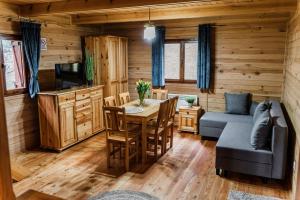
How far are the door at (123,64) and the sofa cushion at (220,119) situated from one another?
2132 millimetres

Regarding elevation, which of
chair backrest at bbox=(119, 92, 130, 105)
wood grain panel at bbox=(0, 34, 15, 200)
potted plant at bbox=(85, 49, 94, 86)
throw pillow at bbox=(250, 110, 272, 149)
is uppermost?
potted plant at bbox=(85, 49, 94, 86)

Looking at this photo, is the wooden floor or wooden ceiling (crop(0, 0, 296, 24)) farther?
wooden ceiling (crop(0, 0, 296, 24))

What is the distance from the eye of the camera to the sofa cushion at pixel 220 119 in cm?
497

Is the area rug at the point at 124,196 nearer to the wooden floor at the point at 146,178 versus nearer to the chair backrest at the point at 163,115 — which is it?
the wooden floor at the point at 146,178

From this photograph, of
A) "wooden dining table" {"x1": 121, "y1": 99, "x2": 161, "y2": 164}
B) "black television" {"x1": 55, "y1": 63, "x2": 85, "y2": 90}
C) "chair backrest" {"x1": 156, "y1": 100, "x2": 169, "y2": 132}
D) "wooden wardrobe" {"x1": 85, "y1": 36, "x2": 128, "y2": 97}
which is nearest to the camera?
"wooden dining table" {"x1": 121, "y1": 99, "x2": 161, "y2": 164}

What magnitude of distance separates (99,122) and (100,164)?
5.30 ft

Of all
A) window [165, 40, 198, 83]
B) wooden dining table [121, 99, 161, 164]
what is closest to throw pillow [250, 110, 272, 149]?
wooden dining table [121, 99, 161, 164]

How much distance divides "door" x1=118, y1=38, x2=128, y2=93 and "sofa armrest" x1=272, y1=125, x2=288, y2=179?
3.74 m

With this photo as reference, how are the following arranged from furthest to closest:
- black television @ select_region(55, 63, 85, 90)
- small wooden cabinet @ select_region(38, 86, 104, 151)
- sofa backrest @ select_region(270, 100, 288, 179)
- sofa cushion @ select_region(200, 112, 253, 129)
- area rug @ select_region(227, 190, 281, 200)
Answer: sofa cushion @ select_region(200, 112, 253, 129) < black television @ select_region(55, 63, 85, 90) < small wooden cabinet @ select_region(38, 86, 104, 151) < sofa backrest @ select_region(270, 100, 288, 179) < area rug @ select_region(227, 190, 281, 200)

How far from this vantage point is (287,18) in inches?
191

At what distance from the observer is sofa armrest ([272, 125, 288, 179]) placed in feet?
10.7

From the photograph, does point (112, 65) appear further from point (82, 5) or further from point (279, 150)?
point (279, 150)

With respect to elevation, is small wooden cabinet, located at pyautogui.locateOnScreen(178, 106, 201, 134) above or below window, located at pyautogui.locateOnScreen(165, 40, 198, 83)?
below

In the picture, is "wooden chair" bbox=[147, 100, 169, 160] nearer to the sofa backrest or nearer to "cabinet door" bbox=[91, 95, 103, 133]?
"cabinet door" bbox=[91, 95, 103, 133]
